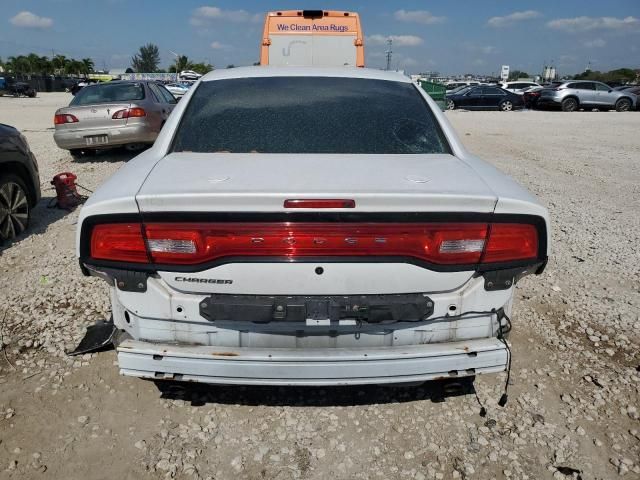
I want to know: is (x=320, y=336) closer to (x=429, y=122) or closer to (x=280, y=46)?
(x=429, y=122)

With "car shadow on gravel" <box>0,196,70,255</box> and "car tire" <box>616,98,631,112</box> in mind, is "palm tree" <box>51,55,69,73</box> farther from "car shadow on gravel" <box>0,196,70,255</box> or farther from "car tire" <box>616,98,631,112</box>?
"car shadow on gravel" <box>0,196,70,255</box>

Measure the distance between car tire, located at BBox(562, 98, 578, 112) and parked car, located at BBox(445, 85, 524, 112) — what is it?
241cm

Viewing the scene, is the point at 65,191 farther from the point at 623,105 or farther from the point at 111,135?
the point at 623,105

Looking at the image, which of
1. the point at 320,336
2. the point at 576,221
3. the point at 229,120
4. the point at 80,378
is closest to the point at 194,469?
the point at 320,336

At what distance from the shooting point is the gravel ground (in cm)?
217

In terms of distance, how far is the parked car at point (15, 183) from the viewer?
4.78 metres

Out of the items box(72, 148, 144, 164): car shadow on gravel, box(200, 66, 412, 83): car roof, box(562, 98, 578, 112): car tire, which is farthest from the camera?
box(562, 98, 578, 112): car tire

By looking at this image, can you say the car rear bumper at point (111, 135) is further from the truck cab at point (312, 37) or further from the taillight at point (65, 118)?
the truck cab at point (312, 37)

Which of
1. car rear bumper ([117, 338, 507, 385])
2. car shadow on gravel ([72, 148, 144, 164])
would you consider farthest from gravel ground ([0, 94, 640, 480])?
car shadow on gravel ([72, 148, 144, 164])

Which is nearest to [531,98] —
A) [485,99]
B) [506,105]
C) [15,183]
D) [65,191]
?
[506,105]

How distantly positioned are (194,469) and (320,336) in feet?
2.83

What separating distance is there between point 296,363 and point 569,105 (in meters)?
29.0

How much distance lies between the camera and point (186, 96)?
304 centimetres

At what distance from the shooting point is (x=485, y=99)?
88.0ft
